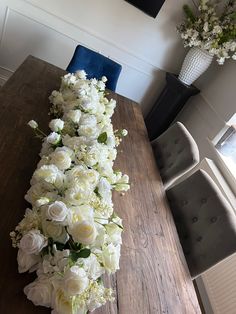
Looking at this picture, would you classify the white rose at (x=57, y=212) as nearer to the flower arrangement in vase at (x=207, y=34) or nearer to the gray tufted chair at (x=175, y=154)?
the gray tufted chair at (x=175, y=154)

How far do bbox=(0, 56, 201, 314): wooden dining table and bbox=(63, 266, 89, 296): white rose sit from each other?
14 cm

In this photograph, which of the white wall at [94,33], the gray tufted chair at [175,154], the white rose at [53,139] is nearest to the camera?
the white rose at [53,139]

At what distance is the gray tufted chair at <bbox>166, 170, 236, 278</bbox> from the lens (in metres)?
1.24

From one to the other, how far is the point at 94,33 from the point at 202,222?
2.24 m

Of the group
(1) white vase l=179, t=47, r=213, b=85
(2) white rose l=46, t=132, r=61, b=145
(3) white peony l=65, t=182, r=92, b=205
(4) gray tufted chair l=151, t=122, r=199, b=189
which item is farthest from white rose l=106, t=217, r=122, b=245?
(1) white vase l=179, t=47, r=213, b=85

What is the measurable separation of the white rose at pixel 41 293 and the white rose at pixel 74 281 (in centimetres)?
6

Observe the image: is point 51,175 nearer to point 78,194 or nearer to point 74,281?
point 78,194

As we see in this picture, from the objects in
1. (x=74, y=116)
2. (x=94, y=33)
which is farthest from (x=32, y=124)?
(x=94, y=33)

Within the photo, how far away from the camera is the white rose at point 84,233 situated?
72 centimetres

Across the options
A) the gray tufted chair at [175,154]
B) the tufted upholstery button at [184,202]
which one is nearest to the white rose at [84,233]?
the tufted upholstery button at [184,202]

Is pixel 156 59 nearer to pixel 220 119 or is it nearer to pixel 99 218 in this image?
pixel 220 119

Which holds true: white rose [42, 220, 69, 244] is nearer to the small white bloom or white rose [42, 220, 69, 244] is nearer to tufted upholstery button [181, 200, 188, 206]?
the small white bloom

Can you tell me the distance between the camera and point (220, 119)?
2602 millimetres

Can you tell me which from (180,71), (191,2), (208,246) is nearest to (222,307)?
(208,246)
